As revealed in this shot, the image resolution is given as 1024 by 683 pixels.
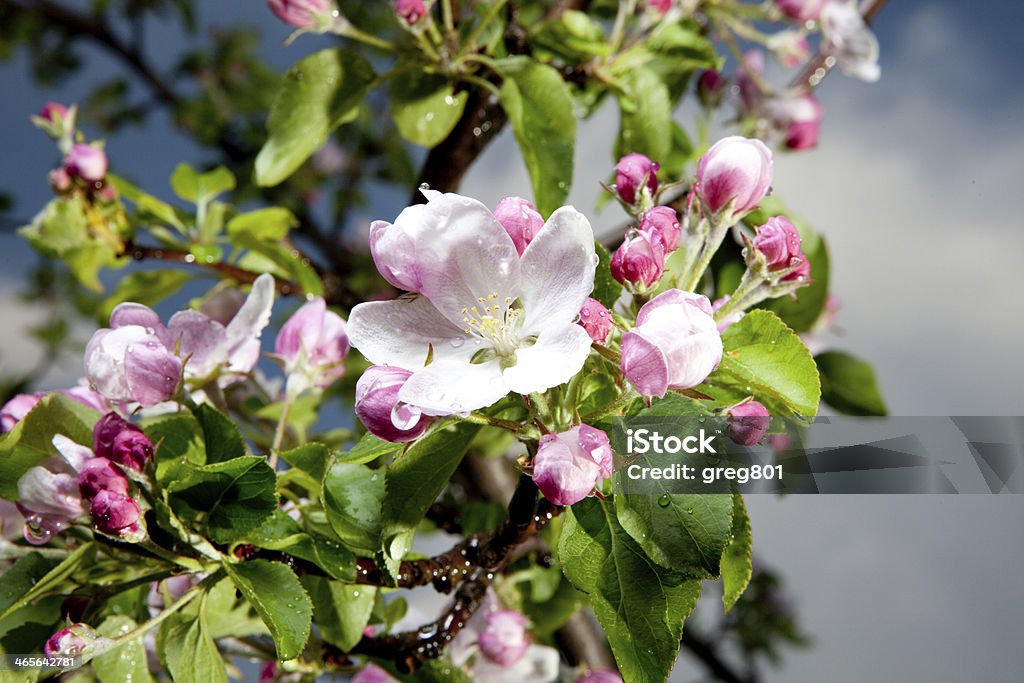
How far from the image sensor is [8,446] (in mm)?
743

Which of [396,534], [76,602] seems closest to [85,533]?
[76,602]

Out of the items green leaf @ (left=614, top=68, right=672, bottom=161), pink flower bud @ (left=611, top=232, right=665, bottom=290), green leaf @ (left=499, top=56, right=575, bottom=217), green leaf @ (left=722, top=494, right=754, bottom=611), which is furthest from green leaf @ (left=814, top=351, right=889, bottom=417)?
pink flower bud @ (left=611, top=232, right=665, bottom=290)

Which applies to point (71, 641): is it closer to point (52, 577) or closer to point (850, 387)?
point (52, 577)

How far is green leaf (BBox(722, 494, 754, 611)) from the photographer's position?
698mm

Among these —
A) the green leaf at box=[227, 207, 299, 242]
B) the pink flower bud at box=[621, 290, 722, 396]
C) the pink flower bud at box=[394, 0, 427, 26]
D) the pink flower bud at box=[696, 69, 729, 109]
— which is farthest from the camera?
the pink flower bud at box=[696, 69, 729, 109]

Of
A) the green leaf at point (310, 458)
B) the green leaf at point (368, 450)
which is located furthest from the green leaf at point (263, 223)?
the green leaf at point (368, 450)

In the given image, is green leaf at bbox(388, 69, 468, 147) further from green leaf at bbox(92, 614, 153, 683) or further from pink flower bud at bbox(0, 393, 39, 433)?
green leaf at bbox(92, 614, 153, 683)

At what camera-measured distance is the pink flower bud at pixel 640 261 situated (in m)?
0.62

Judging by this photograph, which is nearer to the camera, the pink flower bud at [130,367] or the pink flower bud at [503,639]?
the pink flower bud at [130,367]

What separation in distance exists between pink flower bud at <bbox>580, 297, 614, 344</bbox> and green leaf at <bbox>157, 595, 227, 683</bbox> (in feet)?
1.28

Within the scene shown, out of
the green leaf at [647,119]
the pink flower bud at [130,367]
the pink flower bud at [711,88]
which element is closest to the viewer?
the pink flower bud at [130,367]

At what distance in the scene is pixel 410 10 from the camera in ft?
3.46

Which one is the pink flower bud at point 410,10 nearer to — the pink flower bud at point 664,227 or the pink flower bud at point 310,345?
the pink flower bud at point 310,345

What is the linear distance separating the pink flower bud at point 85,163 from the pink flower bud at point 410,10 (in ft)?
1.56
